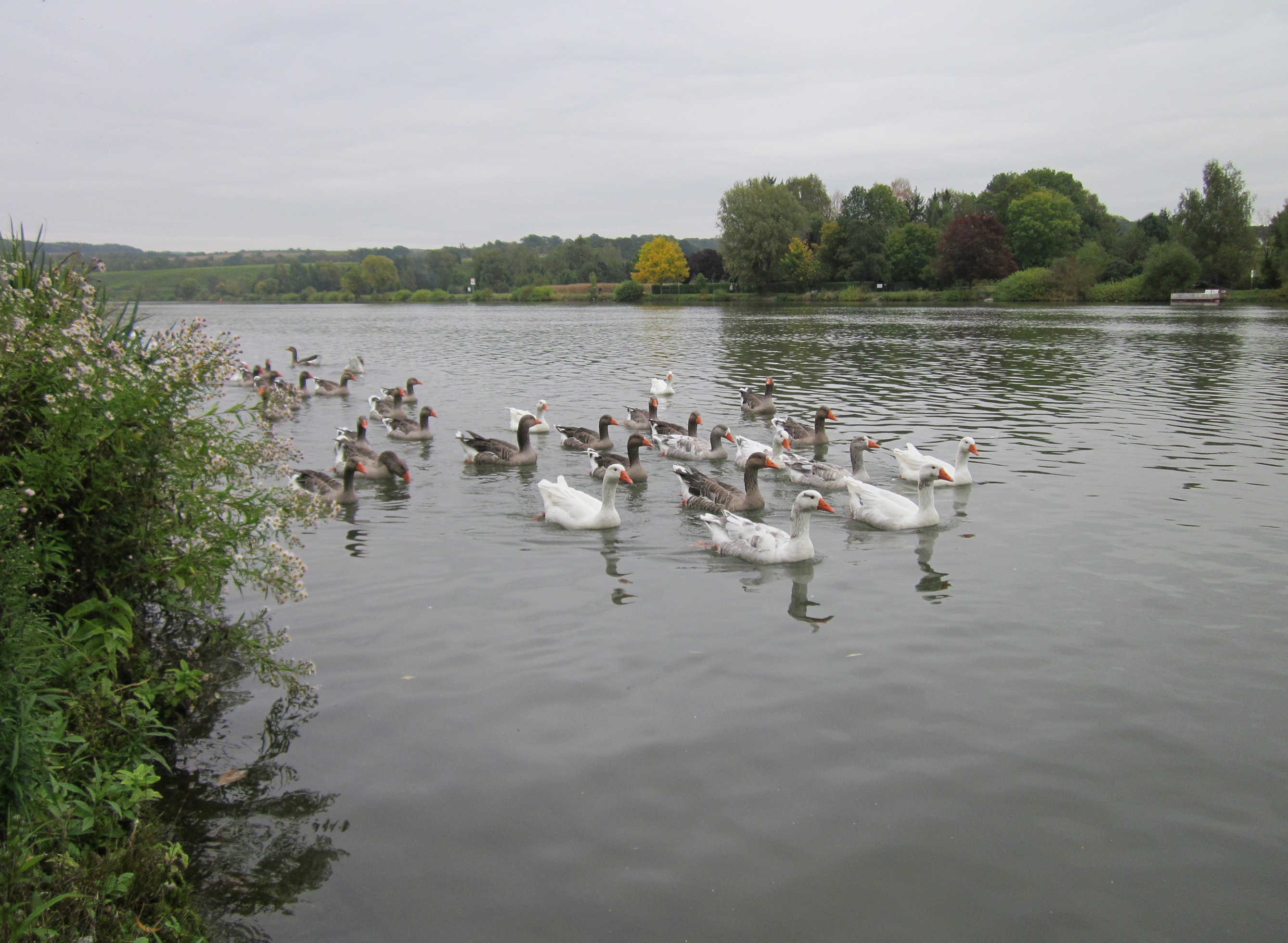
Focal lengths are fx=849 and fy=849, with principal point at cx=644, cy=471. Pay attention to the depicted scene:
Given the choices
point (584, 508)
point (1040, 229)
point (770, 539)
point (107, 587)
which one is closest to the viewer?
point (107, 587)

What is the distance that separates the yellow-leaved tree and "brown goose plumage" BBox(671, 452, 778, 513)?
10815cm

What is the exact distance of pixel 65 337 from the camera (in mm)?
4793

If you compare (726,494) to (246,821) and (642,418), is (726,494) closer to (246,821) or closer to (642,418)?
(642,418)

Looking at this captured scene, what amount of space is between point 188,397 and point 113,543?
98 cm

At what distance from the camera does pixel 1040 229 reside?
89.8 m

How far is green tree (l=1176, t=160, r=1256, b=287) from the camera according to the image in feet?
244

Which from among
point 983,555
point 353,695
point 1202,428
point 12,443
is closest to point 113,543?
point 12,443

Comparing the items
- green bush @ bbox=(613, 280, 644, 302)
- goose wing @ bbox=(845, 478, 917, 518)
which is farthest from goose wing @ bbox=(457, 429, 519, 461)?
green bush @ bbox=(613, 280, 644, 302)

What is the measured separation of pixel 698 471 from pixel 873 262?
87.8 m

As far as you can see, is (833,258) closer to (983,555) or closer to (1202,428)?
(1202,428)

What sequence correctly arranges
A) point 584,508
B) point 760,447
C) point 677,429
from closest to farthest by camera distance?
point 584,508 → point 760,447 → point 677,429

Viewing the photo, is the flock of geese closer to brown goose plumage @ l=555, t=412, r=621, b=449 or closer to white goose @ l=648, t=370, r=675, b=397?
brown goose plumage @ l=555, t=412, r=621, b=449

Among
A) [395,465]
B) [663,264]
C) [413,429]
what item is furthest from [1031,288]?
[395,465]

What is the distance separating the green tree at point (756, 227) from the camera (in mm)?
88375
